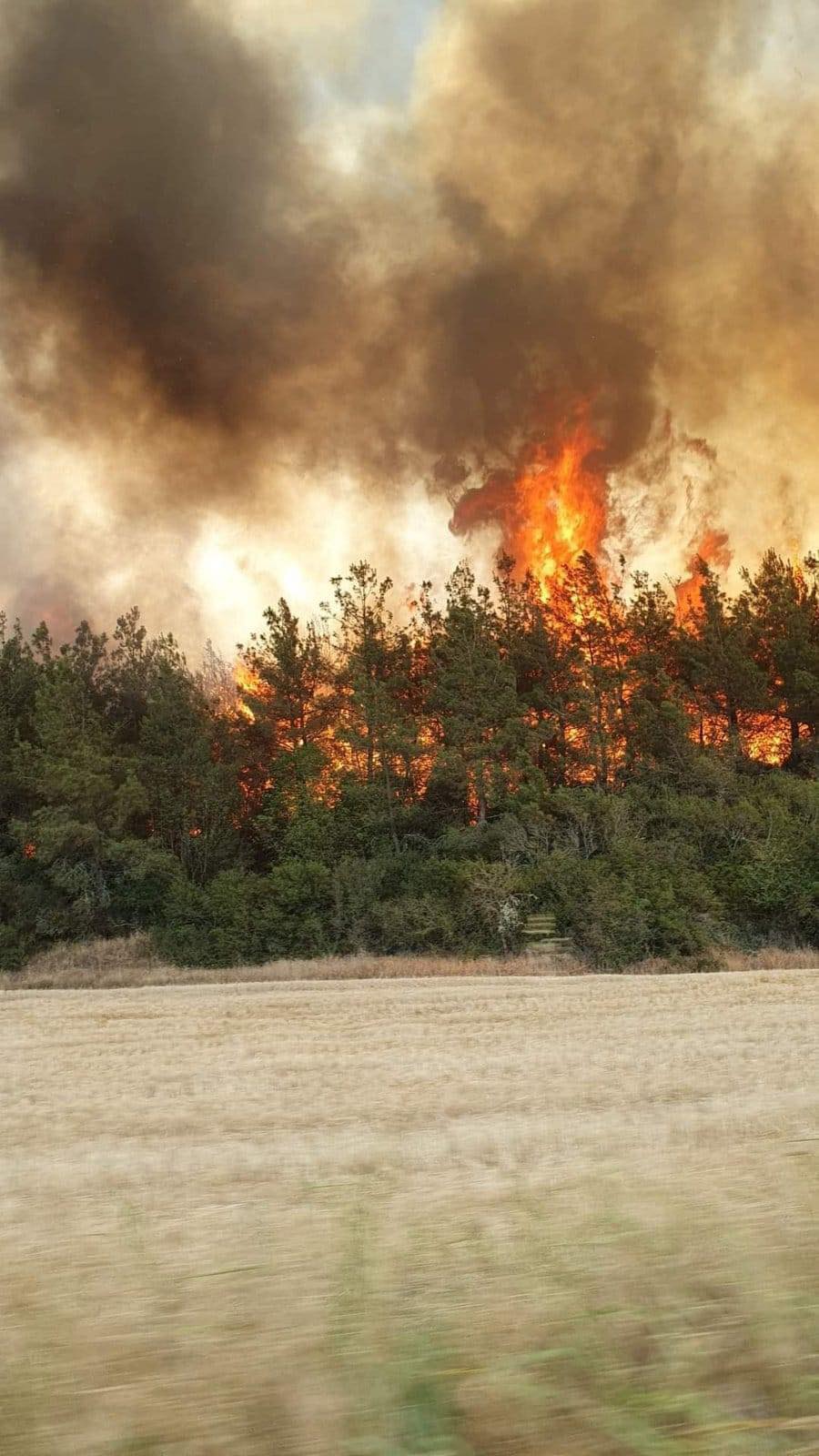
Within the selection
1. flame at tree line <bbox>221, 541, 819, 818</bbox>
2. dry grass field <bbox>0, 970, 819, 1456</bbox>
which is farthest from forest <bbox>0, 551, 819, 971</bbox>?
dry grass field <bbox>0, 970, 819, 1456</bbox>

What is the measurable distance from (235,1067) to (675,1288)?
46.1 feet

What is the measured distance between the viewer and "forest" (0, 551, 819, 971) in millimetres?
41125

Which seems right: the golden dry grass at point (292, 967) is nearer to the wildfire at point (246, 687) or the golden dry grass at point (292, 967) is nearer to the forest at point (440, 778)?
the forest at point (440, 778)

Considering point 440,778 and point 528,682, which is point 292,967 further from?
point 528,682

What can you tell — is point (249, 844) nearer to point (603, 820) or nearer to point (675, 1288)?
point (603, 820)

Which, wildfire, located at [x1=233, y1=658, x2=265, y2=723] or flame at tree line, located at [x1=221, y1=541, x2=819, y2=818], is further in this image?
wildfire, located at [x1=233, y1=658, x2=265, y2=723]

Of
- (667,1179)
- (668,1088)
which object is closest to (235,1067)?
(668,1088)

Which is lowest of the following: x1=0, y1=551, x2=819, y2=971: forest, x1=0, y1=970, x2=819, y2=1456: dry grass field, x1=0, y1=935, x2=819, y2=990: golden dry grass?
x1=0, y1=935, x2=819, y2=990: golden dry grass

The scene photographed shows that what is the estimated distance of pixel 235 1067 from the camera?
1625cm

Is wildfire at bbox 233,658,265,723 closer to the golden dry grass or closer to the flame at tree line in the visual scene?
the flame at tree line

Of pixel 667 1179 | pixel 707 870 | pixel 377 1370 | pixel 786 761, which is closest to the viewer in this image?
pixel 377 1370

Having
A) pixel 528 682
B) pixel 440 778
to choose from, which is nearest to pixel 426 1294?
pixel 440 778

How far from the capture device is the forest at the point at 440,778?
135 ft

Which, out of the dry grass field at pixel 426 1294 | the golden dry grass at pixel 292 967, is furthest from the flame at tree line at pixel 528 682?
the dry grass field at pixel 426 1294
